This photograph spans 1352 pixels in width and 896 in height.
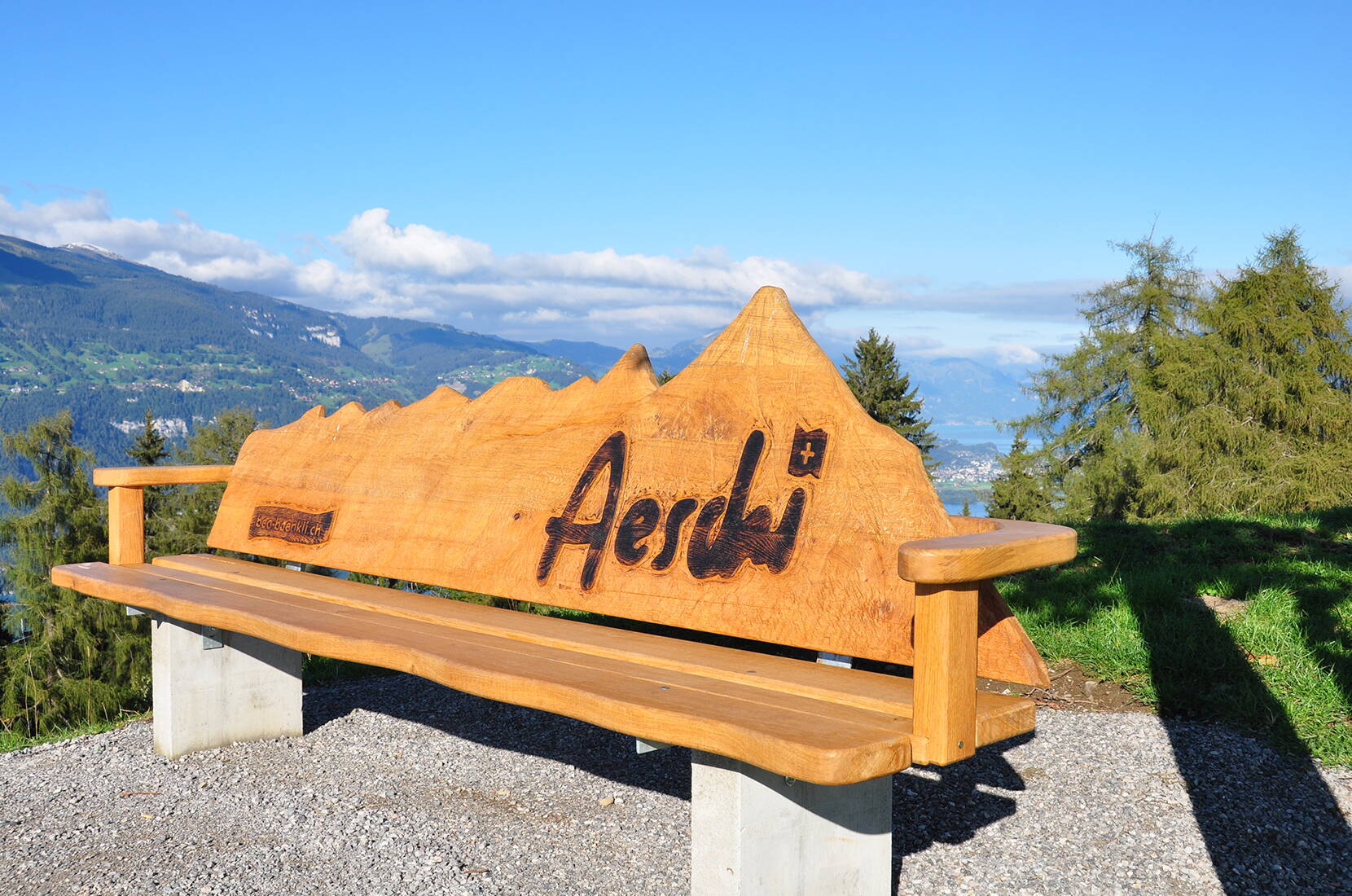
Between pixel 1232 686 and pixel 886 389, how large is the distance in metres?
27.1

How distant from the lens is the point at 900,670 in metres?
4.90

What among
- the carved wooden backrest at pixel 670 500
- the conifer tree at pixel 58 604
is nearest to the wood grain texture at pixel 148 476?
the carved wooden backrest at pixel 670 500

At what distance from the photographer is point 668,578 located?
2689 mm

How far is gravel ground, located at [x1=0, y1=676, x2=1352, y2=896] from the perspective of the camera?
9.16 feet

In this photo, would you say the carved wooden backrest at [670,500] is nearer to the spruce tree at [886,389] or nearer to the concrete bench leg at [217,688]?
the concrete bench leg at [217,688]

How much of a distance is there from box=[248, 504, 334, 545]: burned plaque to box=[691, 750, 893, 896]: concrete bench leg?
2.31m

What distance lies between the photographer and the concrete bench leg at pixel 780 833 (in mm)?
1989

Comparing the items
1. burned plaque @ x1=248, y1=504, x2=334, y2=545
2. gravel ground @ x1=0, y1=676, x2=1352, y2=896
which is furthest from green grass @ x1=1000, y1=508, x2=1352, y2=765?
burned plaque @ x1=248, y1=504, x2=334, y2=545

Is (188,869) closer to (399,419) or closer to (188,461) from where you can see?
(399,419)

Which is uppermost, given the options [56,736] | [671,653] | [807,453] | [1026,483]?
[807,453]

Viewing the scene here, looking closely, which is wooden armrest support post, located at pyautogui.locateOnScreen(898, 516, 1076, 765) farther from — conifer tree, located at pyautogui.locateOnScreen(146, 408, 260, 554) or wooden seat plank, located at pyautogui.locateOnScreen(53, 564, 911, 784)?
conifer tree, located at pyautogui.locateOnScreen(146, 408, 260, 554)

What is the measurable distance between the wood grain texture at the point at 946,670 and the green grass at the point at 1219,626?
2.49 m

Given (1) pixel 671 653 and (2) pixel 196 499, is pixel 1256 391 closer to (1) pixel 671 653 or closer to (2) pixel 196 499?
(1) pixel 671 653

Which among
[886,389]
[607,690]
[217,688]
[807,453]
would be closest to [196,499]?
[886,389]
